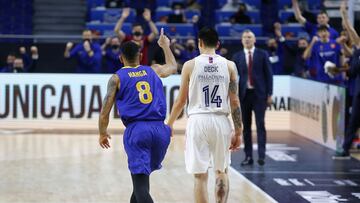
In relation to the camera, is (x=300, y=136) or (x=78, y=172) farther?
(x=300, y=136)

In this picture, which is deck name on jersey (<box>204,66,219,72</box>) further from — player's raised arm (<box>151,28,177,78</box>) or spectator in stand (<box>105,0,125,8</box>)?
spectator in stand (<box>105,0,125,8</box>)

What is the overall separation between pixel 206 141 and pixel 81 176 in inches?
177

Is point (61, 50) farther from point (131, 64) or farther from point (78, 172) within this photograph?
point (131, 64)

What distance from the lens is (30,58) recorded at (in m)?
22.7

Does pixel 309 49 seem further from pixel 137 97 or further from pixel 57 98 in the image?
pixel 137 97

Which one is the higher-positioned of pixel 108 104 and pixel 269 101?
pixel 108 104

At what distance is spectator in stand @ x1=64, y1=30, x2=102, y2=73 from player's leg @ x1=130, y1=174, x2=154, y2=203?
12.7 meters

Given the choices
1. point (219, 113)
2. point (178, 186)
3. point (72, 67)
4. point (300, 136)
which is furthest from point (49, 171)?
point (72, 67)

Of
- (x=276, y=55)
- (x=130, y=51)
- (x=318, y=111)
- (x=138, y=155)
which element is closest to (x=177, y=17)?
(x=276, y=55)

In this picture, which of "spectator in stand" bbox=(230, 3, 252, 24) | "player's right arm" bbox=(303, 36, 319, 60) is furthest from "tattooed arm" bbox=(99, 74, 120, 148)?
"spectator in stand" bbox=(230, 3, 252, 24)

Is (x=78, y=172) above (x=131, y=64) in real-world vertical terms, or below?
below

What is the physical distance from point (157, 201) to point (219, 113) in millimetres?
2189

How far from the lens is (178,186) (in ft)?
43.9

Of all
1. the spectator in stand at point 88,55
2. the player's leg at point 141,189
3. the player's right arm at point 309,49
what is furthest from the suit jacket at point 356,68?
the player's leg at point 141,189
